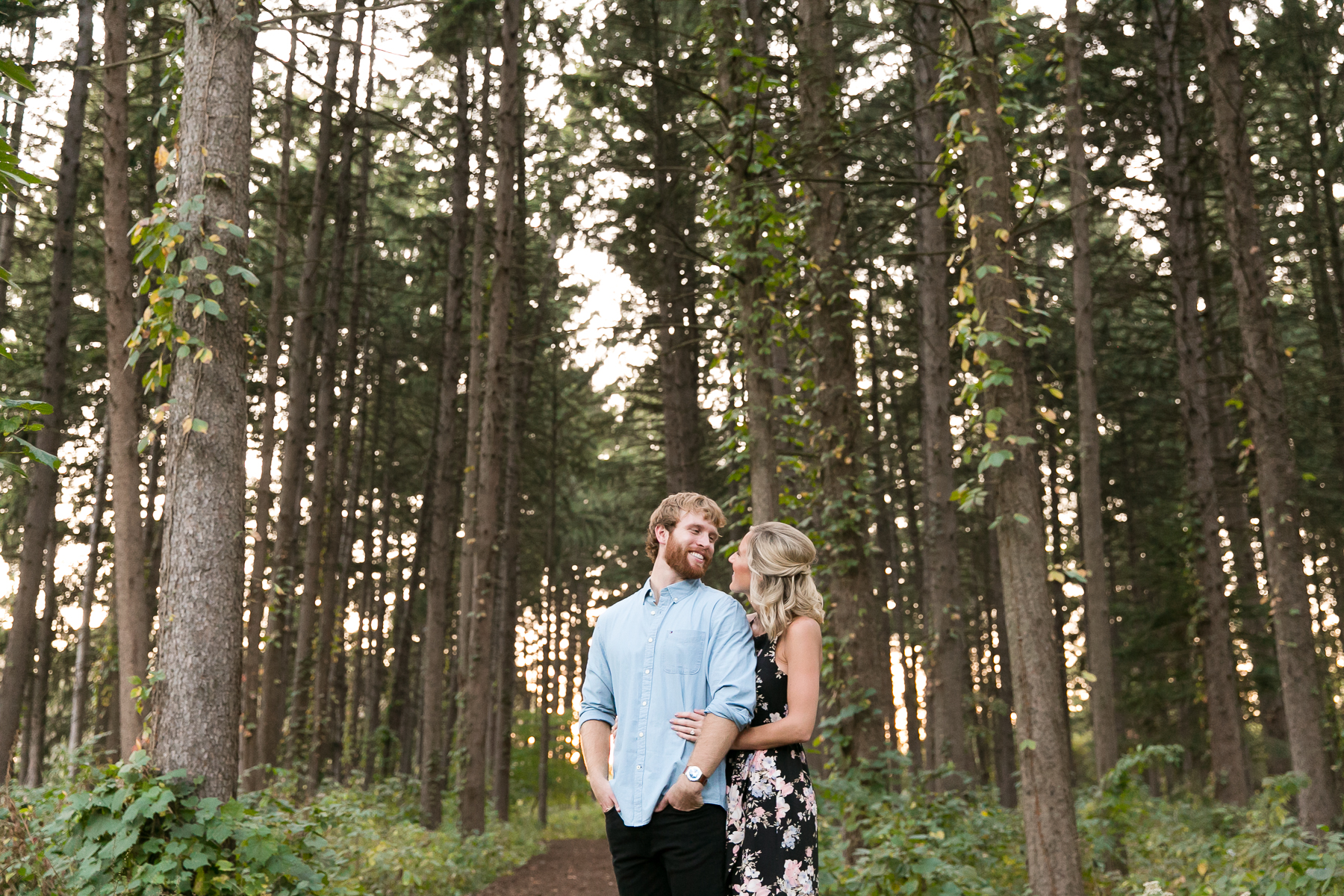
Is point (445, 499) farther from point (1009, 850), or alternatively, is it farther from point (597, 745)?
point (597, 745)

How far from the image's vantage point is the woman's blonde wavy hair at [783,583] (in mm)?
3662

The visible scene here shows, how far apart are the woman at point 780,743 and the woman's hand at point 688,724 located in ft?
1.01

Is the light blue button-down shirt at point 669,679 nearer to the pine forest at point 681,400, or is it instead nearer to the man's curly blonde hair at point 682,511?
the man's curly blonde hair at point 682,511

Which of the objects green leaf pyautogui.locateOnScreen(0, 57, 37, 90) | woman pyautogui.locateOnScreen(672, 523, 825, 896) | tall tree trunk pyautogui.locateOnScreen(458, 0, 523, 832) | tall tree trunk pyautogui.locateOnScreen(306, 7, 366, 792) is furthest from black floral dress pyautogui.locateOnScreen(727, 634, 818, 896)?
tall tree trunk pyautogui.locateOnScreen(306, 7, 366, 792)

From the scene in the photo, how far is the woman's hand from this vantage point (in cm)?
337

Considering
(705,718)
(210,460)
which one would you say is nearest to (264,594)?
(210,460)

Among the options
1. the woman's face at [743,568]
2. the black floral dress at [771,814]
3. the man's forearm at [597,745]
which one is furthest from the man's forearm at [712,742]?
the woman's face at [743,568]

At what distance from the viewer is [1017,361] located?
21.6ft

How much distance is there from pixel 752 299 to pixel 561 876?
9235mm

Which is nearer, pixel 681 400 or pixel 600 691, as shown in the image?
pixel 600 691

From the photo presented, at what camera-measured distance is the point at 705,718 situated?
3373 millimetres

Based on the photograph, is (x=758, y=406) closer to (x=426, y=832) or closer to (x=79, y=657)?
(x=426, y=832)

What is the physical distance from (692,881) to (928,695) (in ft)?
59.1

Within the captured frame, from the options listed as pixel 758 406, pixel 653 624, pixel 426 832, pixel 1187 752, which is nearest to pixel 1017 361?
pixel 758 406
